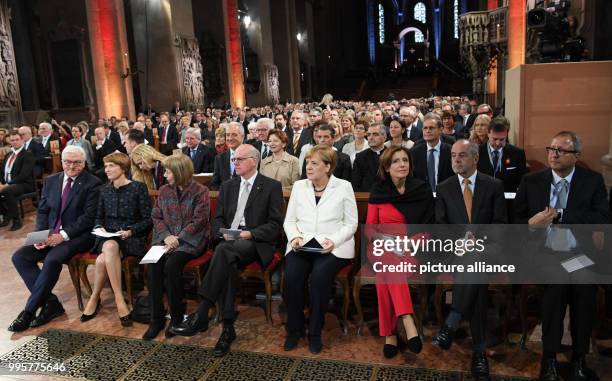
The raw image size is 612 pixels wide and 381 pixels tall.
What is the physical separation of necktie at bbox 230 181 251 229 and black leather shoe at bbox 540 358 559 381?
237 centimetres

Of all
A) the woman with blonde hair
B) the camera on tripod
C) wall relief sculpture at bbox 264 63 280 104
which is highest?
wall relief sculpture at bbox 264 63 280 104

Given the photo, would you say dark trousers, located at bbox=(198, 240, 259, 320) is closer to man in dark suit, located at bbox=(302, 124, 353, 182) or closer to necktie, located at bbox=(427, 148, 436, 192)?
man in dark suit, located at bbox=(302, 124, 353, 182)

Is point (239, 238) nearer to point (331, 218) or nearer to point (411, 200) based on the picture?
point (331, 218)

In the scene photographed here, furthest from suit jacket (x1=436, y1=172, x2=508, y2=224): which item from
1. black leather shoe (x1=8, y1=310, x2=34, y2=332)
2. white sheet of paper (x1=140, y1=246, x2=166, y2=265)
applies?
black leather shoe (x1=8, y1=310, x2=34, y2=332)

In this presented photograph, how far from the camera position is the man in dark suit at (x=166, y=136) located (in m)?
11.4

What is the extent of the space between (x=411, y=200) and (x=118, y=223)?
2450mm

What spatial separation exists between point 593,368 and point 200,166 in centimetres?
503

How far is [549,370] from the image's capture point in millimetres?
2977

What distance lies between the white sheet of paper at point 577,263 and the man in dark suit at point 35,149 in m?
7.85

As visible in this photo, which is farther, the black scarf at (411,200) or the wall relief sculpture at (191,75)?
the wall relief sculpture at (191,75)

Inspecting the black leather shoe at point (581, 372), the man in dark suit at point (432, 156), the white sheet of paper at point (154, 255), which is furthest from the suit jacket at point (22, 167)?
the black leather shoe at point (581, 372)

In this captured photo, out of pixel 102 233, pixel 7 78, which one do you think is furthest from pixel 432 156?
pixel 7 78

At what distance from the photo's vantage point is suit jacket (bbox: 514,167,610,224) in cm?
326

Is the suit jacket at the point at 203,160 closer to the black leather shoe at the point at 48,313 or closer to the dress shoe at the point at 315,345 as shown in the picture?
the black leather shoe at the point at 48,313
